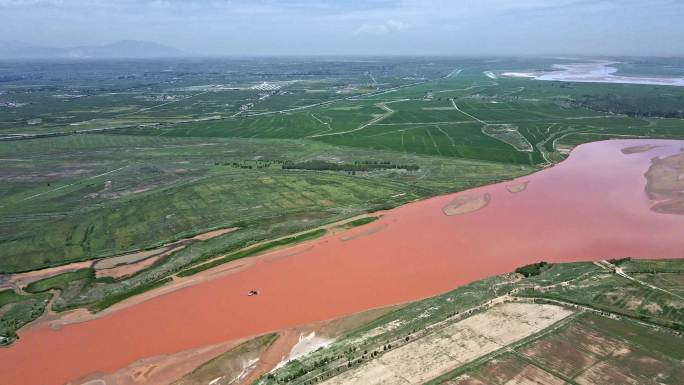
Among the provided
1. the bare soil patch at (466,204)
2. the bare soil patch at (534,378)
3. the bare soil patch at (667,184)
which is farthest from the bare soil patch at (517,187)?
the bare soil patch at (534,378)

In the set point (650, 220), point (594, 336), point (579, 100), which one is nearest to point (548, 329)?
point (594, 336)

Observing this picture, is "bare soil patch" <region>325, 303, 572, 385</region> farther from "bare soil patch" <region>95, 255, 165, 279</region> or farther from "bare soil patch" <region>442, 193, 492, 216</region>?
"bare soil patch" <region>95, 255, 165, 279</region>

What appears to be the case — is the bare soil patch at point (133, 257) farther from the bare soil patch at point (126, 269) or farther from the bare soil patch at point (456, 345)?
the bare soil patch at point (456, 345)

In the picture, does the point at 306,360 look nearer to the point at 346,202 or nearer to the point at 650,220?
the point at 346,202

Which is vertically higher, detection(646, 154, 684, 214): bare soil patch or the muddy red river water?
detection(646, 154, 684, 214): bare soil patch

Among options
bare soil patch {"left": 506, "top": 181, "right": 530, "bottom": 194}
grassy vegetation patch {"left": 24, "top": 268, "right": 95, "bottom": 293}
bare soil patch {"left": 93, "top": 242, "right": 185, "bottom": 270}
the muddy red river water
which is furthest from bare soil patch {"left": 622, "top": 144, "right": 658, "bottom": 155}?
grassy vegetation patch {"left": 24, "top": 268, "right": 95, "bottom": 293}

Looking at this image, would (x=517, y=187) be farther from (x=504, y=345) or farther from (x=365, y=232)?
(x=504, y=345)
